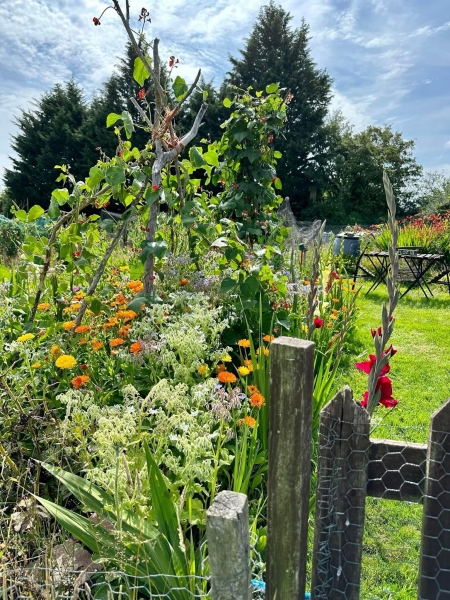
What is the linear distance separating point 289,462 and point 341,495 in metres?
0.18

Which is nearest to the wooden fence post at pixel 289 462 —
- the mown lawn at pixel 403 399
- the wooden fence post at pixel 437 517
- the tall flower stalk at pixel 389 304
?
the tall flower stalk at pixel 389 304

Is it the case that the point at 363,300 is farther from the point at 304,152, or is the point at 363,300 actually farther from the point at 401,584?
the point at 304,152

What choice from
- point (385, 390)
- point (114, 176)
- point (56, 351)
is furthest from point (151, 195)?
point (385, 390)

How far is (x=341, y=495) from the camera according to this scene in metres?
1.05

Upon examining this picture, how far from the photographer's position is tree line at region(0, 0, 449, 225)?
2623cm

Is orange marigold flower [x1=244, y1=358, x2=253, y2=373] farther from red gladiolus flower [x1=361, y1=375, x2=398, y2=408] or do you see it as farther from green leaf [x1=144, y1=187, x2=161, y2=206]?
green leaf [x1=144, y1=187, x2=161, y2=206]

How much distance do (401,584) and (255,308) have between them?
179cm

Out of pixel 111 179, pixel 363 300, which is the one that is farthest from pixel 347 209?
pixel 111 179

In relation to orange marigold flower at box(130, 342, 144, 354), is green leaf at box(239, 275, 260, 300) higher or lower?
higher

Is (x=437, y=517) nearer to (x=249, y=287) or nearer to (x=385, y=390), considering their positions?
(x=385, y=390)

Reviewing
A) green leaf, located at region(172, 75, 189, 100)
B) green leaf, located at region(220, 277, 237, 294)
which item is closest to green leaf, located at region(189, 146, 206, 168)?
green leaf, located at region(172, 75, 189, 100)

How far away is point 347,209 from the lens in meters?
27.8

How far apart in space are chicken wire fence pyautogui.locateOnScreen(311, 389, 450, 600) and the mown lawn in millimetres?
316

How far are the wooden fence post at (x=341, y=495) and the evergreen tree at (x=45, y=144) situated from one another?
2754 cm
